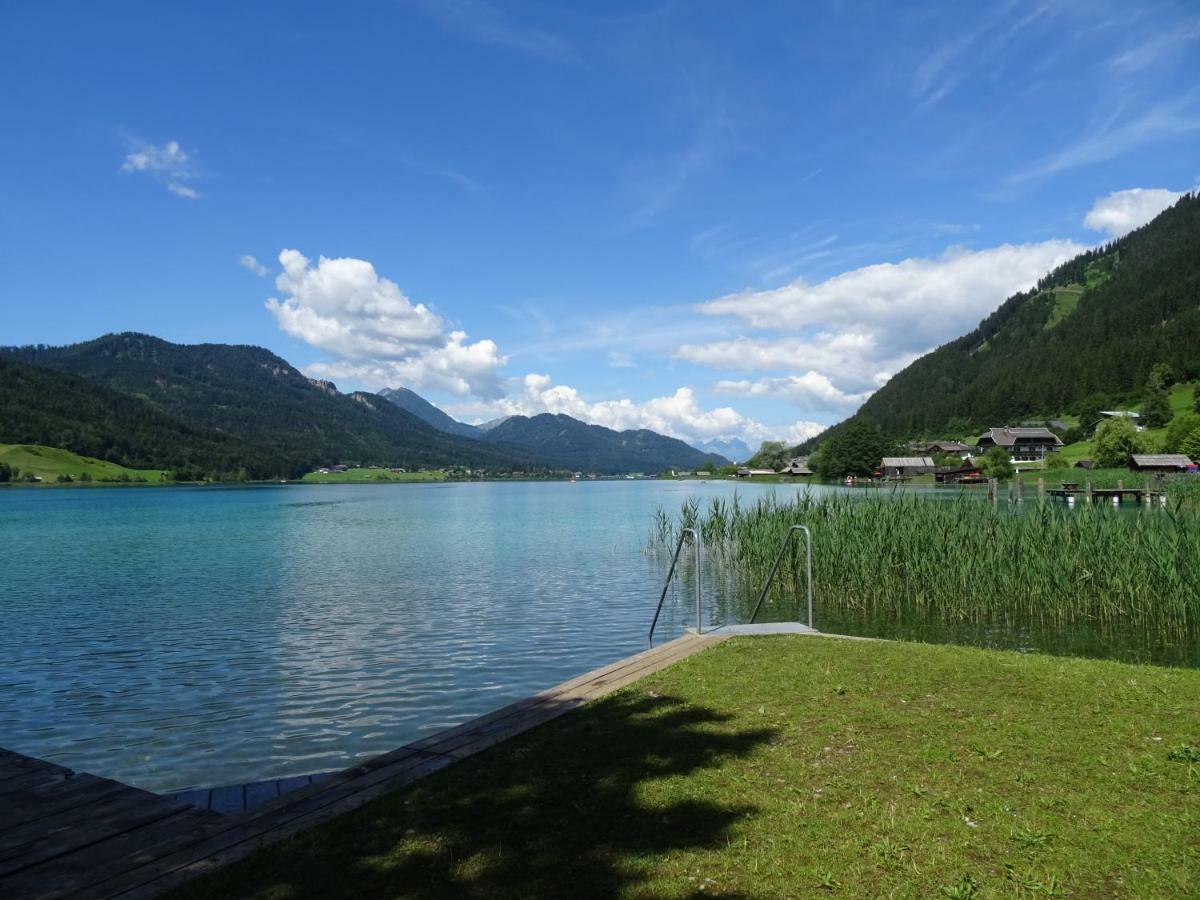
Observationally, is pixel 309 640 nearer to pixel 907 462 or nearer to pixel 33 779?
pixel 33 779

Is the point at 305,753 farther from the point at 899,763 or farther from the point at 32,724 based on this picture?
the point at 899,763

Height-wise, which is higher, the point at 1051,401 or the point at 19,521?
the point at 1051,401

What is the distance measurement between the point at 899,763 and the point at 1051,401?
6846 inches

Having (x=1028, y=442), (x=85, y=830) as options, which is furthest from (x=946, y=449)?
(x=85, y=830)

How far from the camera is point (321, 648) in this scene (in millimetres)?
16281

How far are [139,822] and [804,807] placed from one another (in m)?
4.99

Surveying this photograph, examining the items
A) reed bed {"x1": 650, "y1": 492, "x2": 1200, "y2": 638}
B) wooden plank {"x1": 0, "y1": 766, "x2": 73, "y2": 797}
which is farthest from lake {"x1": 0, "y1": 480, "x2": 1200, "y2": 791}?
wooden plank {"x1": 0, "y1": 766, "x2": 73, "y2": 797}

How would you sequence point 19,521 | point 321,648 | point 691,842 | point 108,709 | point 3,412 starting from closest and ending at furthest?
point 691,842, point 108,709, point 321,648, point 19,521, point 3,412

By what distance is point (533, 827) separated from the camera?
5121 millimetres

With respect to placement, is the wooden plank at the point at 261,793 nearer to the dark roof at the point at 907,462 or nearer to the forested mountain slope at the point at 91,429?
the dark roof at the point at 907,462

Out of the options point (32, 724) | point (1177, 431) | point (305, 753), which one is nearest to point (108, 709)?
point (32, 724)

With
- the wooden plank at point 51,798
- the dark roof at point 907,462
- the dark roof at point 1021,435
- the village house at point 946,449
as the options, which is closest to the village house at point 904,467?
the dark roof at point 907,462

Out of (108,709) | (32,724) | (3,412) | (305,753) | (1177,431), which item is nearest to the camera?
(305,753)

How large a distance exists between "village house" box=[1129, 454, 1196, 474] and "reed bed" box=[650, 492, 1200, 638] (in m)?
69.7
